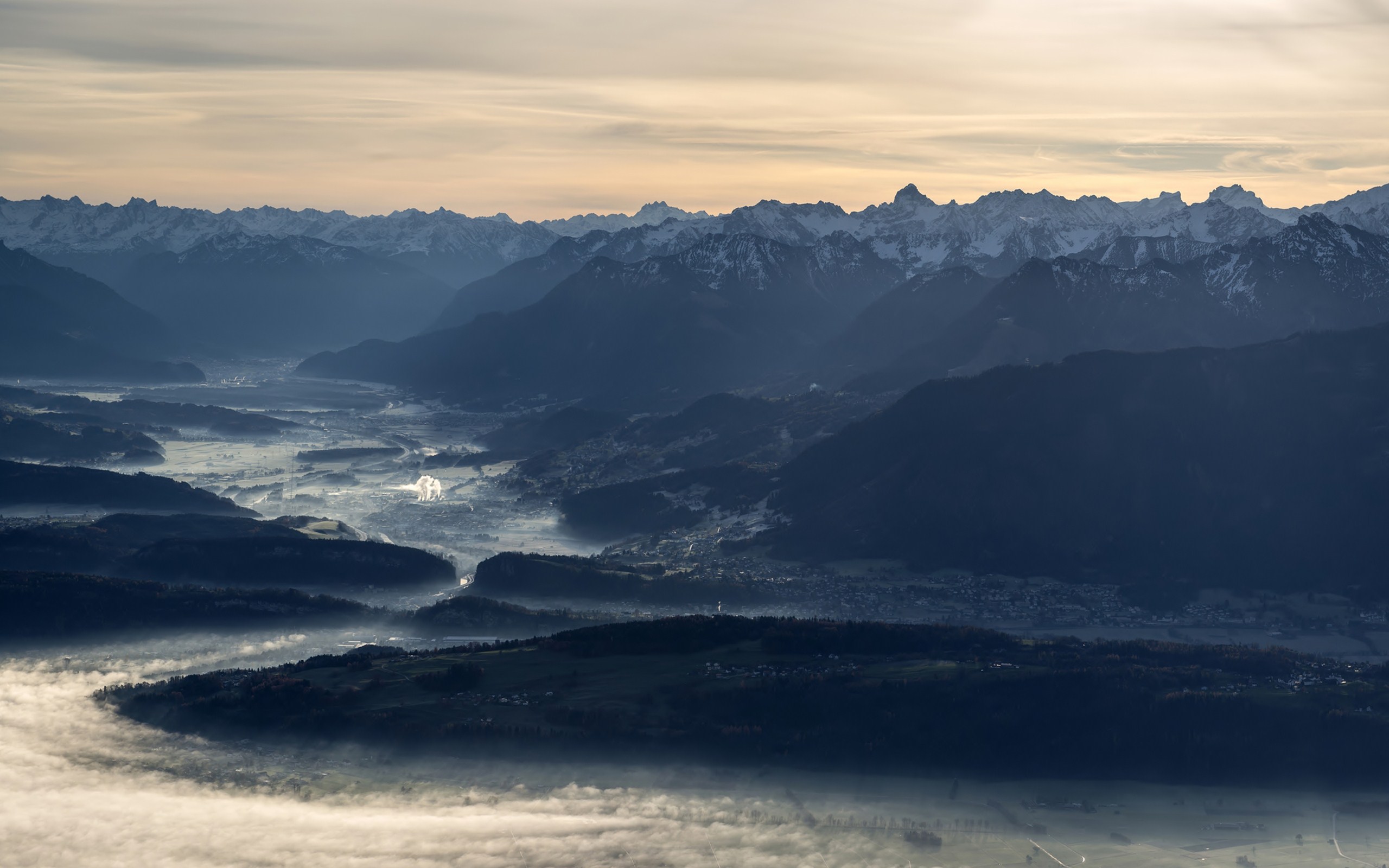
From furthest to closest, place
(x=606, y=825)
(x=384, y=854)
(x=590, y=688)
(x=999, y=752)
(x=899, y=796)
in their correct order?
(x=590, y=688), (x=999, y=752), (x=899, y=796), (x=606, y=825), (x=384, y=854)

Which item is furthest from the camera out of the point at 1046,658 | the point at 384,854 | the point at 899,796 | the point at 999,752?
the point at 1046,658

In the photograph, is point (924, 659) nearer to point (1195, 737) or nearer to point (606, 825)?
point (1195, 737)

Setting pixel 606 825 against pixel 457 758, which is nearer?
pixel 606 825

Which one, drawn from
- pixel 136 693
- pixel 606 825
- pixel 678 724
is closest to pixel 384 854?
pixel 606 825

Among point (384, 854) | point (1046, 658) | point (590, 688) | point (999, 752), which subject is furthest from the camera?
point (1046, 658)

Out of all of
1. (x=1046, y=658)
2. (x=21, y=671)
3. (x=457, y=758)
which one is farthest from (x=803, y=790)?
(x=21, y=671)

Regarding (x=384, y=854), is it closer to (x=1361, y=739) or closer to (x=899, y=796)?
(x=899, y=796)
